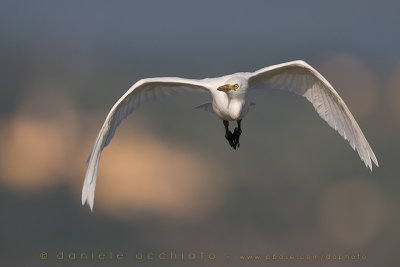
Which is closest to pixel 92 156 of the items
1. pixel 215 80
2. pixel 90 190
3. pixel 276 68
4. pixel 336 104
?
pixel 90 190

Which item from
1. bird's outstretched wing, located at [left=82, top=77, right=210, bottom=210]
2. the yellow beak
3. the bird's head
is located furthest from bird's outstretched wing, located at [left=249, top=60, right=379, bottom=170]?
bird's outstretched wing, located at [left=82, top=77, right=210, bottom=210]

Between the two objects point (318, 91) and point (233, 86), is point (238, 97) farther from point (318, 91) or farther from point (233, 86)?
point (318, 91)

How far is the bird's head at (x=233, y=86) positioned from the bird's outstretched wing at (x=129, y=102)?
0.63 metres

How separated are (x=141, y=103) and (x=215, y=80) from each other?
184cm

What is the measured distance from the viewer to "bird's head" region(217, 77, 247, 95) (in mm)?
12766

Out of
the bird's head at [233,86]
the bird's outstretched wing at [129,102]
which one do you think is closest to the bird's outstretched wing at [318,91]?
the bird's head at [233,86]

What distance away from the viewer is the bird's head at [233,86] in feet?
41.9

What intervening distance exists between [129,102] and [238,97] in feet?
7.96

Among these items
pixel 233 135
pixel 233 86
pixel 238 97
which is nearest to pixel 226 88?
pixel 233 86

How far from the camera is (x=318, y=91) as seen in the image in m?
14.4

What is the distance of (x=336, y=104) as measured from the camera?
14.1m

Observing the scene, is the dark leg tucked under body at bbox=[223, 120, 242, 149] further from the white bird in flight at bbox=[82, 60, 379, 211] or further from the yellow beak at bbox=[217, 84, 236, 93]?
the yellow beak at bbox=[217, 84, 236, 93]

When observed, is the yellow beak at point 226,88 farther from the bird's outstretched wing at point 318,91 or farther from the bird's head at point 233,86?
the bird's outstretched wing at point 318,91

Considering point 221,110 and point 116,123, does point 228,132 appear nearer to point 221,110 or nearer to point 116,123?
point 221,110
